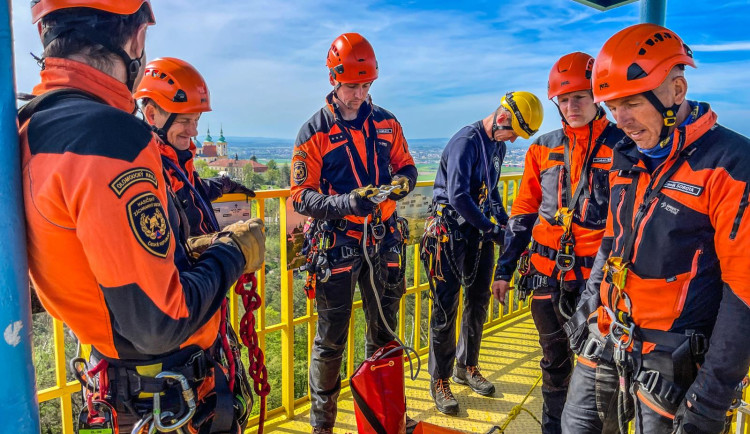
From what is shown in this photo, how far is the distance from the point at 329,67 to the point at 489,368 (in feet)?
11.5

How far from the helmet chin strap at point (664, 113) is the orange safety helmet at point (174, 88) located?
242 centimetres

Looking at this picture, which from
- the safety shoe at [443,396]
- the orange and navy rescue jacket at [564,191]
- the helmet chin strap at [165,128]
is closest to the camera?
the helmet chin strap at [165,128]

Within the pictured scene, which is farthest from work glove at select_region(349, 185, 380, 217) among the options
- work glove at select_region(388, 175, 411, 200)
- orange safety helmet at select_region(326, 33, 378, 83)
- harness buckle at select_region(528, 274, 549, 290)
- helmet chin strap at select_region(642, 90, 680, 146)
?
helmet chin strap at select_region(642, 90, 680, 146)

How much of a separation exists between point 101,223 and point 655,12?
384 cm

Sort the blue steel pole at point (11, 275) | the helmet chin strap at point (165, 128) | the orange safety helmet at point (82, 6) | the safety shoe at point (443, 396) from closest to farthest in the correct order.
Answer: the blue steel pole at point (11, 275) < the orange safety helmet at point (82, 6) < the helmet chin strap at point (165, 128) < the safety shoe at point (443, 396)

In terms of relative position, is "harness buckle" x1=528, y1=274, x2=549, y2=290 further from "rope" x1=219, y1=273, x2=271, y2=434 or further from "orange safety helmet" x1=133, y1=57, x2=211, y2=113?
"orange safety helmet" x1=133, y1=57, x2=211, y2=113

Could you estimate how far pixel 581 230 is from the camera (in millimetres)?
3291

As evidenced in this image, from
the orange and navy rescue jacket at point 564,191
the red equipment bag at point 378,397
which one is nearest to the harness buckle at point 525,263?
the orange and navy rescue jacket at point 564,191

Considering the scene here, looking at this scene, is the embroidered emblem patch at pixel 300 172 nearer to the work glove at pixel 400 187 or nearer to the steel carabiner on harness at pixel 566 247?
the work glove at pixel 400 187

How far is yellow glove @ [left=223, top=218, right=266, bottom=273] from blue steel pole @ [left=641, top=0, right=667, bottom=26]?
3262mm

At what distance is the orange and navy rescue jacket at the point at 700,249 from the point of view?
78.7 inches

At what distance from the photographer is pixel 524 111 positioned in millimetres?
4305

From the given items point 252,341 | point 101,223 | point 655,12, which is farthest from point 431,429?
point 655,12

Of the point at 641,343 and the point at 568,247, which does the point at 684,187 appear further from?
the point at 568,247
